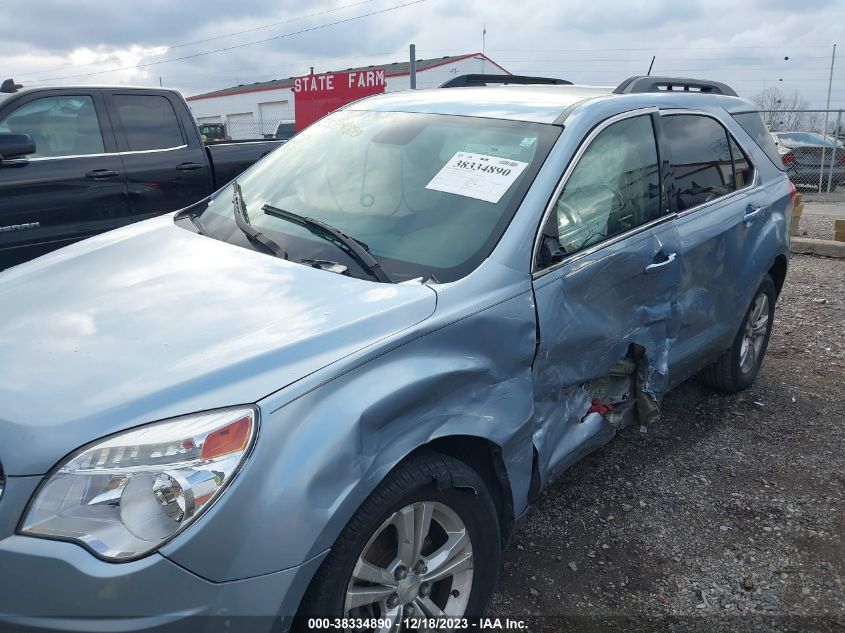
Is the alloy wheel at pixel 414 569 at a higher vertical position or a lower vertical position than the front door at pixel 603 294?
lower

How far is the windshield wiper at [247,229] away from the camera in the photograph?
8.36ft

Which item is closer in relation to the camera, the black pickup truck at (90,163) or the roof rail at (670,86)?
the roof rail at (670,86)

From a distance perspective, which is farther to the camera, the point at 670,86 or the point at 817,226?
the point at 817,226

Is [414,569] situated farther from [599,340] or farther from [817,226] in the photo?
[817,226]

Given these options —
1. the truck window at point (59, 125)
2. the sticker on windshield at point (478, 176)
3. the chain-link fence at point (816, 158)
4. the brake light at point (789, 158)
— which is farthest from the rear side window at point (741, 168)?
the chain-link fence at point (816, 158)

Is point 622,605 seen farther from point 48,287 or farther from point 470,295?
point 48,287

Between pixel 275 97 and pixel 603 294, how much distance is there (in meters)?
43.3

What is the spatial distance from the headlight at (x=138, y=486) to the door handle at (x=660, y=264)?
1.95m

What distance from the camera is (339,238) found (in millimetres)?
2518

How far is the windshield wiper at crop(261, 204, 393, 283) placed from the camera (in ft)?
7.68

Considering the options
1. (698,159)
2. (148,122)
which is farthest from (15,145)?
(698,159)

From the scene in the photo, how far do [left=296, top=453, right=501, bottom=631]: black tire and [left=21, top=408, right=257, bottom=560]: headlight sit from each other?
37 cm

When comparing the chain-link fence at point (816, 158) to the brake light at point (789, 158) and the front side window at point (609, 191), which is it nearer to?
the brake light at point (789, 158)

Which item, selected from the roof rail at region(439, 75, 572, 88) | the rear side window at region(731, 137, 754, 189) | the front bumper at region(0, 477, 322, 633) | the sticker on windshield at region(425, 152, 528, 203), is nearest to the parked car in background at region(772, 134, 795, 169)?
the rear side window at region(731, 137, 754, 189)
